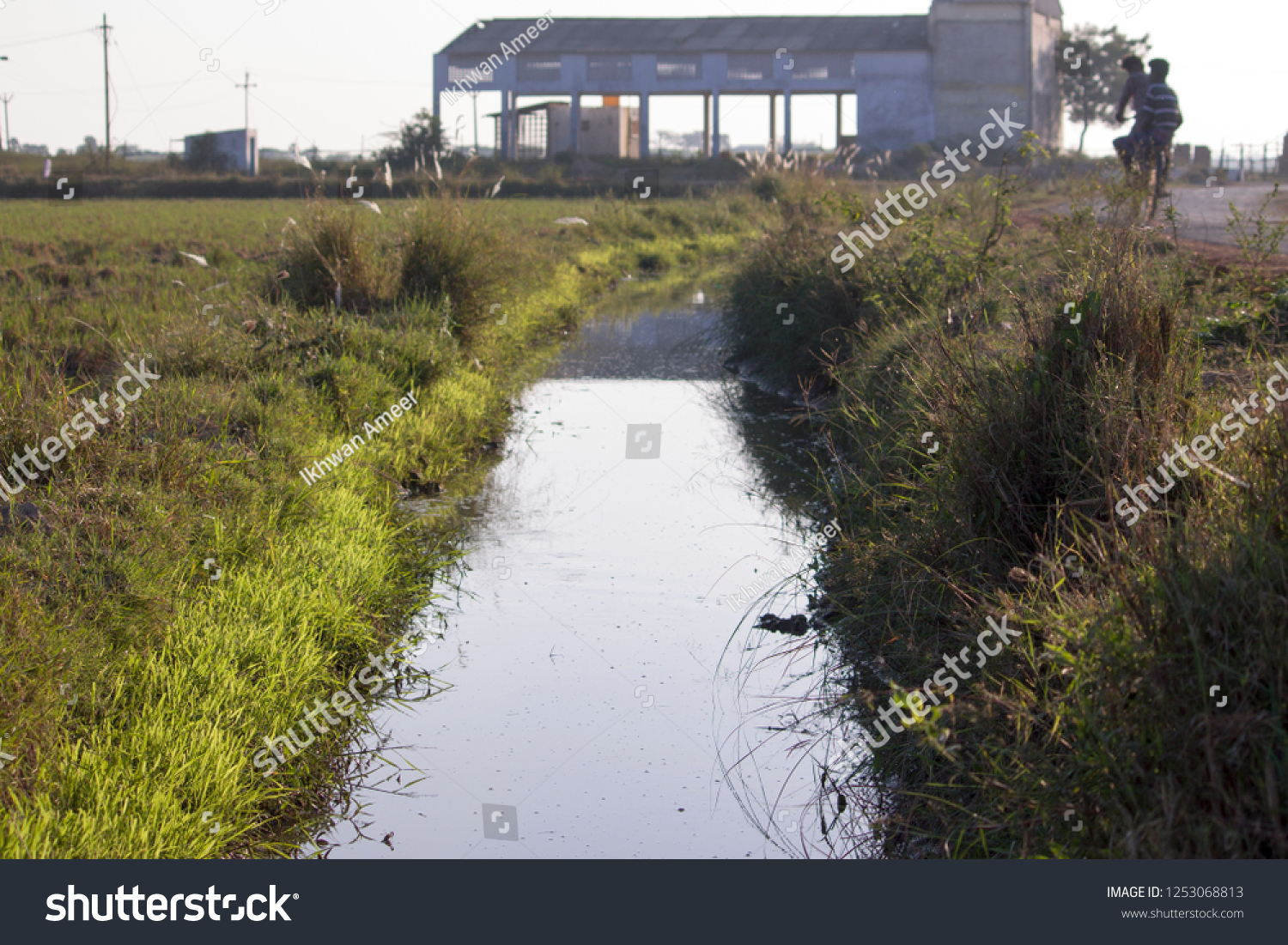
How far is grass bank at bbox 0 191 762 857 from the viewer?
3289 mm

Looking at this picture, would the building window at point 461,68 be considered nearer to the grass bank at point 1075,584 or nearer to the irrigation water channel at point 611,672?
the irrigation water channel at point 611,672

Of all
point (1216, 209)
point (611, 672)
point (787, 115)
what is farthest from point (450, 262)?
point (787, 115)

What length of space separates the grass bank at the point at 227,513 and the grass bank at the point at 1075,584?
71.6 inches

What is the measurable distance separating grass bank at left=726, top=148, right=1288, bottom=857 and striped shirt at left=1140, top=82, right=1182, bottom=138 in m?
5.00

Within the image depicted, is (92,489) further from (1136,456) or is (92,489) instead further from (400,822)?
(1136,456)

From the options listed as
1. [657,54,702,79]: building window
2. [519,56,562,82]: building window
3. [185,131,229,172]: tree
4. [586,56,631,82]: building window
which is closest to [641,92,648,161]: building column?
[586,56,631,82]: building window

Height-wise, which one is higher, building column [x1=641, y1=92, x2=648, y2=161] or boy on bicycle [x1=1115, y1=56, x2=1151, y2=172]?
building column [x1=641, y1=92, x2=648, y2=161]

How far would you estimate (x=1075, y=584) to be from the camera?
3693mm

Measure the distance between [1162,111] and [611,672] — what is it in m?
9.32

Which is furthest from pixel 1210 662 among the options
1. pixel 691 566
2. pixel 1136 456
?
pixel 691 566

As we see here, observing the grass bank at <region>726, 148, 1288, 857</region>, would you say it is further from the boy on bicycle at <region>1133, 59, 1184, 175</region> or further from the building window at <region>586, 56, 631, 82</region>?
the building window at <region>586, 56, 631, 82</region>

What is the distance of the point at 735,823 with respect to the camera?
3615 mm

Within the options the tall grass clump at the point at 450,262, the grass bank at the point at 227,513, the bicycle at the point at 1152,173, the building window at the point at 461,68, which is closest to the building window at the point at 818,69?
the building window at the point at 461,68

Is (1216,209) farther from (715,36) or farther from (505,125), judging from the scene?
(505,125)
